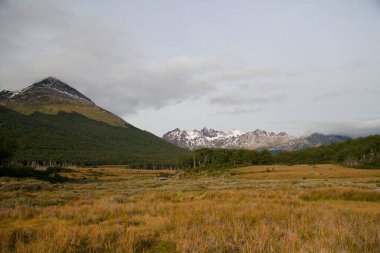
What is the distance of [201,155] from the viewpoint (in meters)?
136

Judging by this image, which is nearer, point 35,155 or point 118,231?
point 118,231

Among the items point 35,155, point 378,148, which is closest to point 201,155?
point 378,148

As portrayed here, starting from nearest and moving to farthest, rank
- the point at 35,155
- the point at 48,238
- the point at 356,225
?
the point at 48,238
the point at 356,225
the point at 35,155

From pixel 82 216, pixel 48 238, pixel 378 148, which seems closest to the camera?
pixel 48 238

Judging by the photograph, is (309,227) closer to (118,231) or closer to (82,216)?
(118,231)

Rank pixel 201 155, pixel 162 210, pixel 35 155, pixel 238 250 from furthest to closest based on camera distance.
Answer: pixel 35 155
pixel 201 155
pixel 162 210
pixel 238 250

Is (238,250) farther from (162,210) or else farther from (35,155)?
(35,155)

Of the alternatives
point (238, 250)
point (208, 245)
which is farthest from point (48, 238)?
point (238, 250)

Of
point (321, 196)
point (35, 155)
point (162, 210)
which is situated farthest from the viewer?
point (35, 155)

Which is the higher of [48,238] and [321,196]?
[48,238]

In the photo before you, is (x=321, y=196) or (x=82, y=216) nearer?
(x=82, y=216)

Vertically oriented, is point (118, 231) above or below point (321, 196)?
above

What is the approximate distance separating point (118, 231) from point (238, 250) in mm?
3929

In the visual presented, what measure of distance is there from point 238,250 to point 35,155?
189576 millimetres
